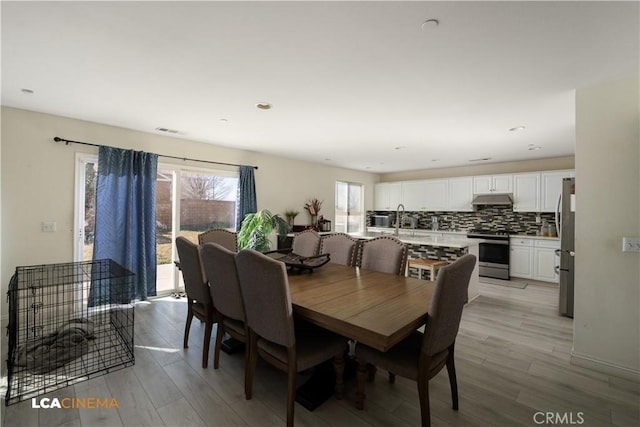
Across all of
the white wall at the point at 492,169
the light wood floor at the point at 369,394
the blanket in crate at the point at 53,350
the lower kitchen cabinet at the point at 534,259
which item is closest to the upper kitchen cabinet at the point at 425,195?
the white wall at the point at 492,169

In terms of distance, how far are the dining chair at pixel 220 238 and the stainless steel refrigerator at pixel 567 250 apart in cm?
412

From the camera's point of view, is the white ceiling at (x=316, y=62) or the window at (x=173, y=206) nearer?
the white ceiling at (x=316, y=62)

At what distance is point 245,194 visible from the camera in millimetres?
5012

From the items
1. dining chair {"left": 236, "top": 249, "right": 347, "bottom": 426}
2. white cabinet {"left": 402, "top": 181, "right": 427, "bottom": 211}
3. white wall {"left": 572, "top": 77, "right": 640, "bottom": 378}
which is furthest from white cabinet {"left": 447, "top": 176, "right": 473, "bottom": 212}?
dining chair {"left": 236, "top": 249, "right": 347, "bottom": 426}

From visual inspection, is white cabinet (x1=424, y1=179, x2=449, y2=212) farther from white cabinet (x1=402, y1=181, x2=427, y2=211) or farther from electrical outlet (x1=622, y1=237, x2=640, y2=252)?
electrical outlet (x1=622, y1=237, x2=640, y2=252)

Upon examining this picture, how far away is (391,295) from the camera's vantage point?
196 centimetres

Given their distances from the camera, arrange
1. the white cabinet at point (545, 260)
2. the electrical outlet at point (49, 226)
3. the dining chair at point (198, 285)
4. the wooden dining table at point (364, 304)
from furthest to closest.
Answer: the white cabinet at point (545, 260) < the electrical outlet at point (49, 226) < the dining chair at point (198, 285) < the wooden dining table at point (364, 304)

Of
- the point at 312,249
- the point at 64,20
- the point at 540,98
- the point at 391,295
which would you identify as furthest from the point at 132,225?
the point at 540,98

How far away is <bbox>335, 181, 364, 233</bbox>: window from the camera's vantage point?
23.8 feet

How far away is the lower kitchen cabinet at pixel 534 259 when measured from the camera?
5.11m

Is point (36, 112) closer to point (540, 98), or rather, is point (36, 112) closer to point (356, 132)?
point (356, 132)

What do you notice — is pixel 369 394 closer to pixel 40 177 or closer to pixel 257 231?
pixel 257 231

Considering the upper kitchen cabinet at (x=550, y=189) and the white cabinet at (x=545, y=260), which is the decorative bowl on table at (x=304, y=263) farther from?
the upper kitchen cabinet at (x=550, y=189)

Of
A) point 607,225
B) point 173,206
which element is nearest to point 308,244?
point 173,206
